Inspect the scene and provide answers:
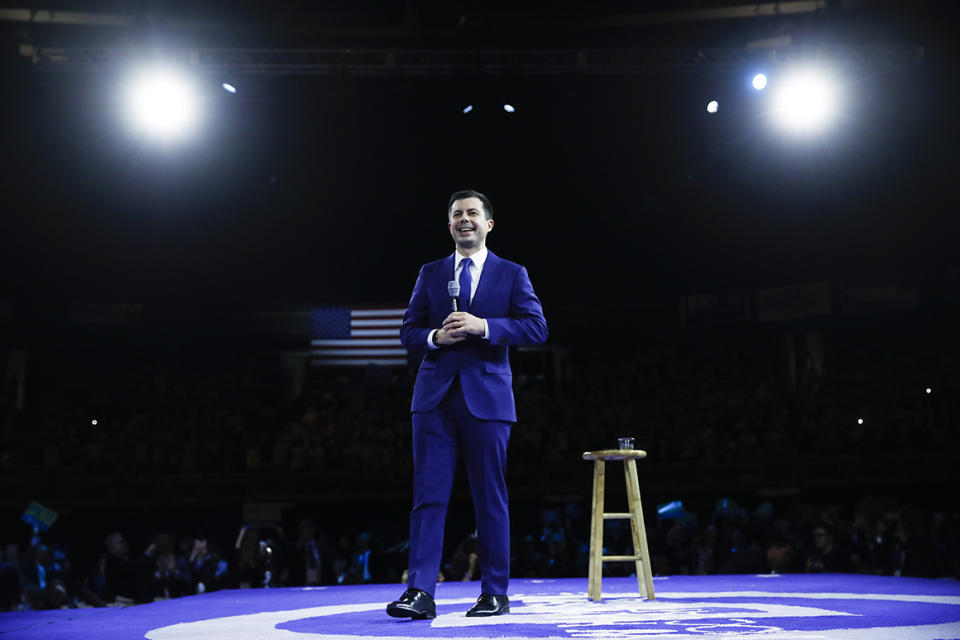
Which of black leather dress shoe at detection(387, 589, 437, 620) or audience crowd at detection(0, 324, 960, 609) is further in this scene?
audience crowd at detection(0, 324, 960, 609)

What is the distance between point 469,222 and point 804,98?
7277 millimetres

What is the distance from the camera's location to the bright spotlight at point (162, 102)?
9.65 m

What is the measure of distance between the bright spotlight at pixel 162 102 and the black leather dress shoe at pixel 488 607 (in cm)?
755

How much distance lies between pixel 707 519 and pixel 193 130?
497 inches

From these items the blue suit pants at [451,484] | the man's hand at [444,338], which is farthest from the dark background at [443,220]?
the blue suit pants at [451,484]

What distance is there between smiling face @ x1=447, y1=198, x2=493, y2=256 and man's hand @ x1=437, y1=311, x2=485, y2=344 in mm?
430

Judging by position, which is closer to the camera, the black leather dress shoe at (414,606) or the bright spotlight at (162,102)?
the black leather dress shoe at (414,606)

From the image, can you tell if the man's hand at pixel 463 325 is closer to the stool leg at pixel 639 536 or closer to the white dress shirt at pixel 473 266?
the white dress shirt at pixel 473 266

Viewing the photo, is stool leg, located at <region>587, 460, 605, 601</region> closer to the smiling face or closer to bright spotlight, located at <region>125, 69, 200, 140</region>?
the smiling face

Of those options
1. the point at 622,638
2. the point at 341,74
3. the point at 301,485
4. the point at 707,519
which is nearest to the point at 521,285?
the point at 622,638

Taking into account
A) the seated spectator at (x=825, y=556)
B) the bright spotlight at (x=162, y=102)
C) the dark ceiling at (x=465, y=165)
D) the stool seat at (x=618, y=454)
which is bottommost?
the seated spectator at (x=825, y=556)

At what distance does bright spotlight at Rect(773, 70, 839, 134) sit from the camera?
32.3 ft

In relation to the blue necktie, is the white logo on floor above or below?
below

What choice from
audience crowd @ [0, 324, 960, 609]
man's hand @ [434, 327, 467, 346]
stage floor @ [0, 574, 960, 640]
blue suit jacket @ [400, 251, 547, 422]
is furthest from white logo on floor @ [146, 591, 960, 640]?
audience crowd @ [0, 324, 960, 609]
